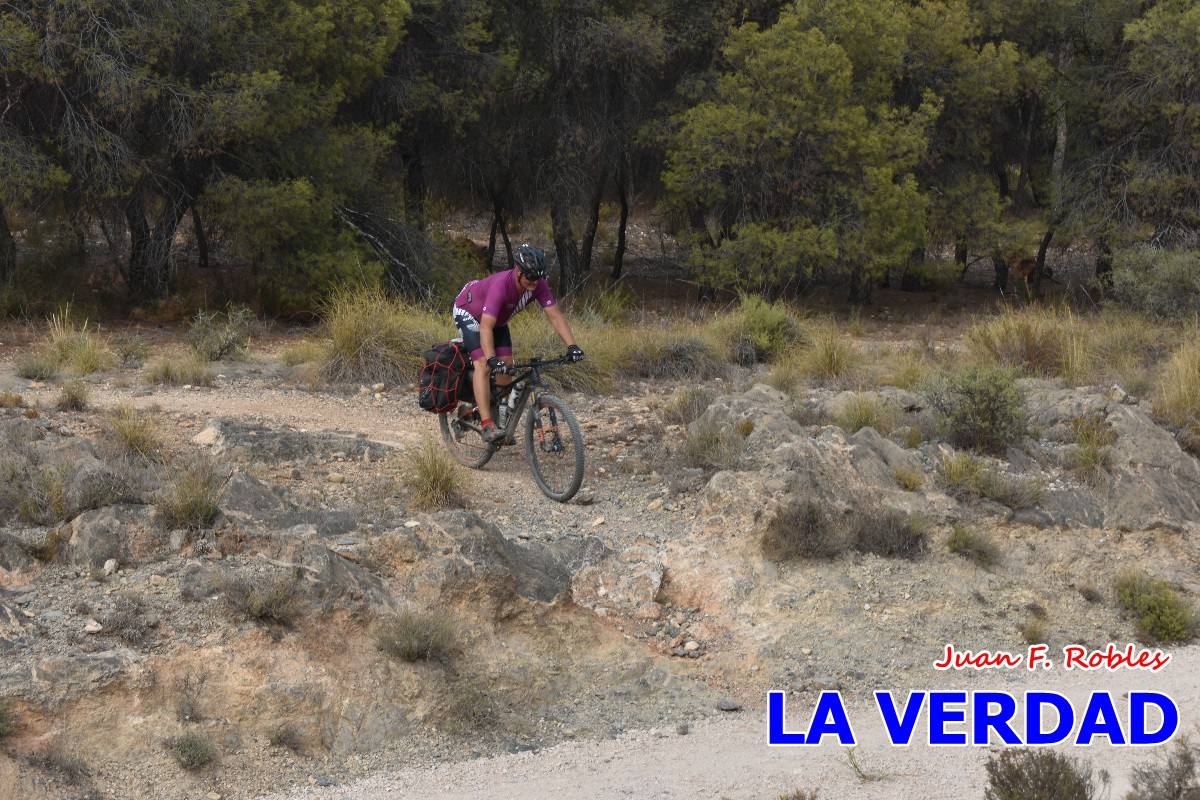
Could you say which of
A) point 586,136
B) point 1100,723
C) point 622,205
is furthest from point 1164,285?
point 1100,723

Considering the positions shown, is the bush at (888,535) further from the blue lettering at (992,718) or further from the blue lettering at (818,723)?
the blue lettering at (818,723)

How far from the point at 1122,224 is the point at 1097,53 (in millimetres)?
3055

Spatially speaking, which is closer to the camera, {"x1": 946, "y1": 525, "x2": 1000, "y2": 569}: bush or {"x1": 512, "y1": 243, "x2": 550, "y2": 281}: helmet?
{"x1": 512, "y1": 243, "x2": 550, "y2": 281}: helmet

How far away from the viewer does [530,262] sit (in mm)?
8234

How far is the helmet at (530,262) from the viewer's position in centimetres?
823

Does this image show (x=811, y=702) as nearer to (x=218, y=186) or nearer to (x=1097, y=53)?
(x=218, y=186)

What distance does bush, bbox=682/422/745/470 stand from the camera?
30.2 feet

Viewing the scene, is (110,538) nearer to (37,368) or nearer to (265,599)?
(265,599)

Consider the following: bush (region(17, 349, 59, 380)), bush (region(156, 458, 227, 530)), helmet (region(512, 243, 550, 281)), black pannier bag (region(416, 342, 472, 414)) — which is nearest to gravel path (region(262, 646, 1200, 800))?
bush (region(156, 458, 227, 530))

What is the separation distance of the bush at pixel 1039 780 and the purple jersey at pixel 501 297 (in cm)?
410

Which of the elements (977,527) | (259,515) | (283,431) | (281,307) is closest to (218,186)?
(281,307)

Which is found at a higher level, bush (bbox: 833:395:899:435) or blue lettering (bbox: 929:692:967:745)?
bush (bbox: 833:395:899:435)

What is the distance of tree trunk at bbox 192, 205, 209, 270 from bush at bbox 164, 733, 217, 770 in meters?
12.8

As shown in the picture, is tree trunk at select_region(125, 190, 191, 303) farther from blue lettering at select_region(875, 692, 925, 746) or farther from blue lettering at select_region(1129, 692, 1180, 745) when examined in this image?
blue lettering at select_region(1129, 692, 1180, 745)
